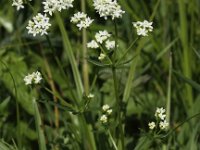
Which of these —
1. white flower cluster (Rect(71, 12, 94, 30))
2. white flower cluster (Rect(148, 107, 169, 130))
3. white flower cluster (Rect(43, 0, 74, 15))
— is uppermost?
white flower cluster (Rect(43, 0, 74, 15))

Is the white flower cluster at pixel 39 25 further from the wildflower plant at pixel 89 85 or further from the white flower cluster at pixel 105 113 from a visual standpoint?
the white flower cluster at pixel 105 113

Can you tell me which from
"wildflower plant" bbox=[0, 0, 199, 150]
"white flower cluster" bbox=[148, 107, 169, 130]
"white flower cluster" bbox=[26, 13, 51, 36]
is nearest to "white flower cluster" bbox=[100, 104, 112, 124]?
"wildflower plant" bbox=[0, 0, 199, 150]

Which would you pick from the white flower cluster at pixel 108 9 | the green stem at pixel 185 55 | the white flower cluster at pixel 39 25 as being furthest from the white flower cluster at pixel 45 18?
the green stem at pixel 185 55

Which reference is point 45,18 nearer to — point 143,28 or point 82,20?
point 82,20

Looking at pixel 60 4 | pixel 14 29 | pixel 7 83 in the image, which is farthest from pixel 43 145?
pixel 14 29

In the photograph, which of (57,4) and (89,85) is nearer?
(57,4)

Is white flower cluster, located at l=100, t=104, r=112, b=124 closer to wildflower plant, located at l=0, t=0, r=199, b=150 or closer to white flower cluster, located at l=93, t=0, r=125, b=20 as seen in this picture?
wildflower plant, located at l=0, t=0, r=199, b=150

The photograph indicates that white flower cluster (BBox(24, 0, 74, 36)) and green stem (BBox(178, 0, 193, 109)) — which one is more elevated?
green stem (BBox(178, 0, 193, 109))

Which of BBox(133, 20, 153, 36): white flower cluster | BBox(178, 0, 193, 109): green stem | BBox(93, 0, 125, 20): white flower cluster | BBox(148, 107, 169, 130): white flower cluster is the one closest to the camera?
BBox(93, 0, 125, 20): white flower cluster

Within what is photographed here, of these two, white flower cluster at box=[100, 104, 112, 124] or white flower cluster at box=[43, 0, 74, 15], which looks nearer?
white flower cluster at box=[43, 0, 74, 15]

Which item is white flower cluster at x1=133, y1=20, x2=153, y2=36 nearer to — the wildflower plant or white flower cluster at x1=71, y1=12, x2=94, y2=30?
the wildflower plant

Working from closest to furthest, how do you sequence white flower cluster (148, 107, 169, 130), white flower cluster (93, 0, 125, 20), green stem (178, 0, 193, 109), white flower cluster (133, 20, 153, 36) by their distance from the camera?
white flower cluster (93, 0, 125, 20) → white flower cluster (133, 20, 153, 36) → white flower cluster (148, 107, 169, 130) → green stem (178, 0, 193, 109)

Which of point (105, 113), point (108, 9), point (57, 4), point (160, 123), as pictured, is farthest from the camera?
point (105, 113)

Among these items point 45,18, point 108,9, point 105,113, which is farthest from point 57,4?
point 105,113
